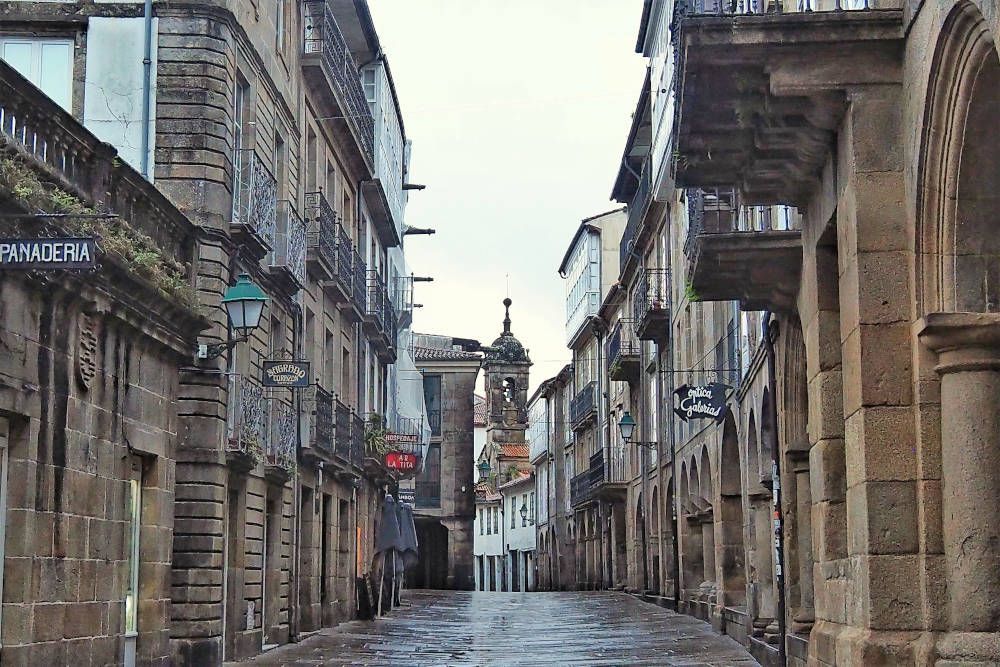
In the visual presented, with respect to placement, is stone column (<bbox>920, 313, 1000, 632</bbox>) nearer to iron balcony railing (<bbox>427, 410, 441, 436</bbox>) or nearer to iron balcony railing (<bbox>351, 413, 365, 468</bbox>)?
iron balcony railing (<bbox>351, 413, 365, 468</bbox>)

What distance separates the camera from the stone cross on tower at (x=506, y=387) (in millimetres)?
88500

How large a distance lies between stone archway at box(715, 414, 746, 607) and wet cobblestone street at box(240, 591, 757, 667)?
0.95 m

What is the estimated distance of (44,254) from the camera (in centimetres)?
1002

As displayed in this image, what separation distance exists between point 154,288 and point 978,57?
8310 millimetres

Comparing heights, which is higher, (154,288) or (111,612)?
(154,288)

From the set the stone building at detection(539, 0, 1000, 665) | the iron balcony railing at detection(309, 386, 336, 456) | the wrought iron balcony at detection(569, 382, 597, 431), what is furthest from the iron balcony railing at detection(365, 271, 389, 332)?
the wrought iron balcony at detection(569, 382, 597, 431)

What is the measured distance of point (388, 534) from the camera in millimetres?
34281

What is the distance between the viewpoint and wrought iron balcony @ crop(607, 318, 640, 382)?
4612cm

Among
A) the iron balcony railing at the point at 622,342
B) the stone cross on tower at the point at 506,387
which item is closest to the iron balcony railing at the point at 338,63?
the iron balcony railing at the point at 622,342

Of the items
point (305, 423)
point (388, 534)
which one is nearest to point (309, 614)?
point (305, 423)

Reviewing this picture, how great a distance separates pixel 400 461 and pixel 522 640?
A: 45.7 ft

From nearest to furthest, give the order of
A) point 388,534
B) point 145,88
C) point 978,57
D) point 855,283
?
point 978,57 < point 855,283 < point 145,88 < point 388,534

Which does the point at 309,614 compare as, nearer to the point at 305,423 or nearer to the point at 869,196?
the point at 305,423

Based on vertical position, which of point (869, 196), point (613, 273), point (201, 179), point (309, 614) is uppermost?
point (613, 273)
